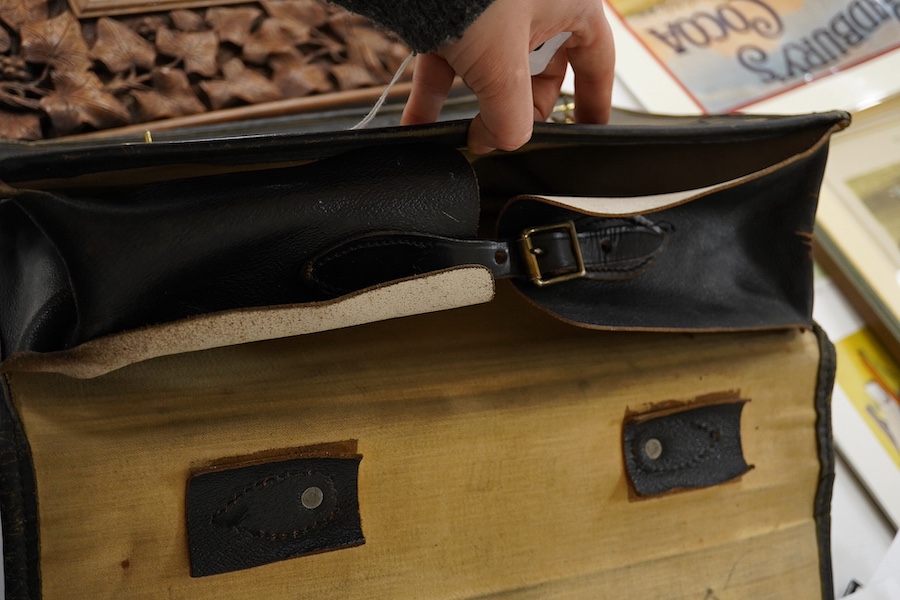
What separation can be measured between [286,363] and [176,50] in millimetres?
501

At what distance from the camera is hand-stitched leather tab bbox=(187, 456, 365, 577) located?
0.56 m

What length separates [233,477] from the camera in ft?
1.88

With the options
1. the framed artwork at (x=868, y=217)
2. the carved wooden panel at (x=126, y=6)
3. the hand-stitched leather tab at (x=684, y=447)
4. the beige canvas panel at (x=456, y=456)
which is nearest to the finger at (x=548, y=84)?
the beige canvas panel at (x=456, y=456)

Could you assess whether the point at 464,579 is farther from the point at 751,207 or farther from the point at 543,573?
the point at 751,207

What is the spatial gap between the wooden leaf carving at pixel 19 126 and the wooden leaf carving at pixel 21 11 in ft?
0.34

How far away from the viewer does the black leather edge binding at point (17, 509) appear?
1.67ft

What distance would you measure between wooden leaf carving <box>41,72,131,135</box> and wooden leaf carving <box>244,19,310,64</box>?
0.18m

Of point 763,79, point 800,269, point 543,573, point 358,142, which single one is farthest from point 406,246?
point 763,79

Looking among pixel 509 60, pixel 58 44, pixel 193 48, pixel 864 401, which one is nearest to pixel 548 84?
pixel 509 60

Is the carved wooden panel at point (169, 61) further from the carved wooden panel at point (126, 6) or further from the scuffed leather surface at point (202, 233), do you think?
the scuffed leather surface at point (202, 233)

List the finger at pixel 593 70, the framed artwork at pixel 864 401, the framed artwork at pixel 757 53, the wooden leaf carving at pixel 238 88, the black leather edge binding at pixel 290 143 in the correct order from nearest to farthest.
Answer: the black leather edge binding at pixel 290 143, the finger at pixel 593 70, the wooden leaf carving at pixel 238 88, the framed artwork at pixel 864 401, the framed artwork at pixel 757 53

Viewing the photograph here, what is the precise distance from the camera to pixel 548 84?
0.78 meters

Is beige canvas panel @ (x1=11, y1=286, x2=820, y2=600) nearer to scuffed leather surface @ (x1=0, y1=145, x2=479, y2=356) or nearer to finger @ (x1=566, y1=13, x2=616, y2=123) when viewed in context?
scuffed leather surface @ (x1=0, y1=145, x2=479, y2=356)

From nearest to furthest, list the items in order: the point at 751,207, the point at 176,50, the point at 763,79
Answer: the point at 751,207 → the point at 176,50 → the point at 763,79
